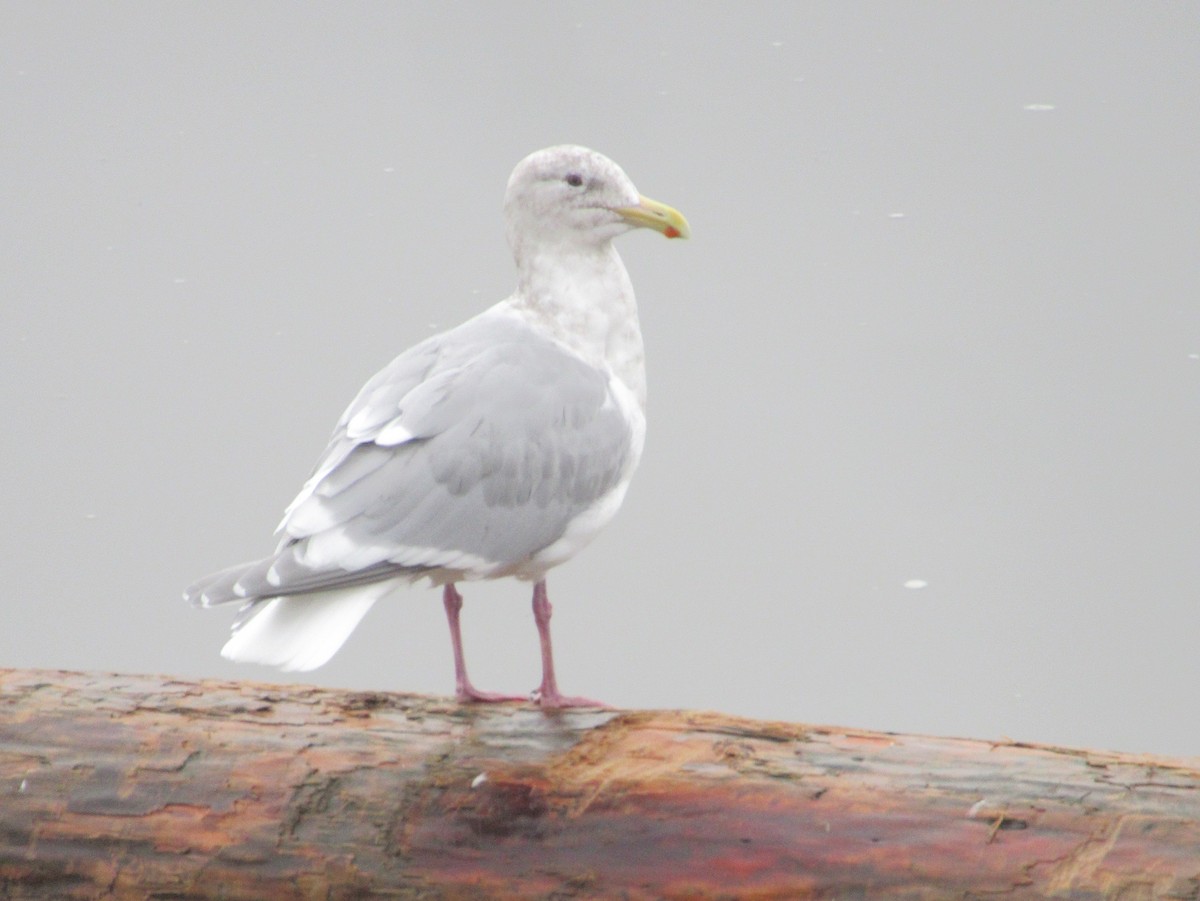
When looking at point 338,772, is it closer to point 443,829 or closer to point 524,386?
point 443,829

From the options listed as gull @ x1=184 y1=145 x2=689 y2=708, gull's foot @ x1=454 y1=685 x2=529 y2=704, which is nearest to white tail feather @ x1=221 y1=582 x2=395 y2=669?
gull @ x1=184 y1=145 x2=689 y2=708

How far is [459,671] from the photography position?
170 centimetres

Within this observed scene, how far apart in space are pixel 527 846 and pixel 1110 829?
0.53 m

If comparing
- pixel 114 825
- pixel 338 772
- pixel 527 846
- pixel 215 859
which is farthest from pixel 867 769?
pixel 114 825

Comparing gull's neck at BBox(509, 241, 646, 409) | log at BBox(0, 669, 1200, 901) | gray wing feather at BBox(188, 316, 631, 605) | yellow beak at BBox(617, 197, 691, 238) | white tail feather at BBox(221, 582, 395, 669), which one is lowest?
log at BBox(0, 669, 1200, 901)

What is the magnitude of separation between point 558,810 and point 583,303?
584 millimetres

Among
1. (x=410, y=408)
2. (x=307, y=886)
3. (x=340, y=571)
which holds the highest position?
(x=410, y=408)

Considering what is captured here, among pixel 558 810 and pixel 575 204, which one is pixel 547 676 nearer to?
pixel 558 810

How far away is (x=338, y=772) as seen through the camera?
1.46 metres

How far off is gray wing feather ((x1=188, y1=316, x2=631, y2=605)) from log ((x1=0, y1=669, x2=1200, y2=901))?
0.60 feet

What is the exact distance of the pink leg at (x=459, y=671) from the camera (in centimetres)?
167

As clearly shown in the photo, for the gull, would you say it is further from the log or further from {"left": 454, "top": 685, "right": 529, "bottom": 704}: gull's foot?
the log

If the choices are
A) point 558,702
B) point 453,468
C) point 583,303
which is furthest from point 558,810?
point 583,303

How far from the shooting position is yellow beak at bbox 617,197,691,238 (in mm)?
1692
